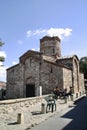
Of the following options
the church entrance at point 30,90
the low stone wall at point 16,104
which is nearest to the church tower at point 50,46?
the church entrance at point 30,90

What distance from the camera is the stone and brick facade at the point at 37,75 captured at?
1460 inches

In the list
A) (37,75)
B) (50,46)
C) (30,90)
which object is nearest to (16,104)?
(37,75)

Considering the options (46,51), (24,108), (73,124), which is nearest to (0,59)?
(24,108)

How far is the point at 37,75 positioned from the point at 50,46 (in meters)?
12.5

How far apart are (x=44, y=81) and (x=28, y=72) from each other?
3702 mm

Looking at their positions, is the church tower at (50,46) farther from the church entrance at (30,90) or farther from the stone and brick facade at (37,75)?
the church entrance at (30,90)

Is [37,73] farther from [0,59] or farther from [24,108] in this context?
[24,108]

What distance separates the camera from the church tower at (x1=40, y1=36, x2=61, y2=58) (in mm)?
49469

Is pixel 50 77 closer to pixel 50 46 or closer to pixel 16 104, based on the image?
pixel 50 46

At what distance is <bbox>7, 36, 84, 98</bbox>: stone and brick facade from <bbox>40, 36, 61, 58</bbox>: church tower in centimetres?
524

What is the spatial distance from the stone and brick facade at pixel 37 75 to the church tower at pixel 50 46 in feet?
17.2

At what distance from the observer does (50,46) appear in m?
50.1

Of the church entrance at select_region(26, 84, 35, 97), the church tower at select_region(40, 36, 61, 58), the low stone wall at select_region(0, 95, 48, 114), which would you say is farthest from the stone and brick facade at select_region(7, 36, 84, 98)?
the low stone wall at select_region(0, 95, 48, 114)

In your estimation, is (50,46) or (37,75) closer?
(37,75)
